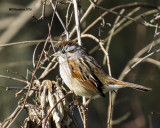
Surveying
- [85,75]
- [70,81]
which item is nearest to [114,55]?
[85,75]

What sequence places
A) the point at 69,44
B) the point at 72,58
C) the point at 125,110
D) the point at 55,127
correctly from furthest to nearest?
the point at 125,110, the point at 72,58, the point at 69,44, the point at 55,127

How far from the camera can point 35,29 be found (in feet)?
22.3

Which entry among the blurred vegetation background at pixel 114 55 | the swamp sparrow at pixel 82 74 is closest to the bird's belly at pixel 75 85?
the swamp sparrow at pixel 82 74

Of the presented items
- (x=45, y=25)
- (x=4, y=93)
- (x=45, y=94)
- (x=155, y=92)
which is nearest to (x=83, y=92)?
(x=45, y=94)

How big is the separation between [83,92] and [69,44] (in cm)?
56

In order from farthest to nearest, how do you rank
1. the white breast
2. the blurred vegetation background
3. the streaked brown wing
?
the blurred vegetation background, the streaked brown wing, the white breast

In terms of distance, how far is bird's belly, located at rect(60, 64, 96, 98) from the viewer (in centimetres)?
386

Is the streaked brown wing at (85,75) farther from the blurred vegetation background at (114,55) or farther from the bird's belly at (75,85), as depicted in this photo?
the blurred vegetation background at (114,55)

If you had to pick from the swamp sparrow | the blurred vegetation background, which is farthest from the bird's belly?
the blurred vegetation background

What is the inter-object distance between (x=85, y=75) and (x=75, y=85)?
0.17 metres

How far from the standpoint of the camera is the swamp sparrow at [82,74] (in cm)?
390

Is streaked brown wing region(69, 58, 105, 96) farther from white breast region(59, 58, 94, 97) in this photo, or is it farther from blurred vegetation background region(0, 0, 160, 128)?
blurred vegetation background region(0, 0, 160, 128)

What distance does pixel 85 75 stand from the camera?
13.5 feet

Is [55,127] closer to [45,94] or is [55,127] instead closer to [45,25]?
[45,94]
